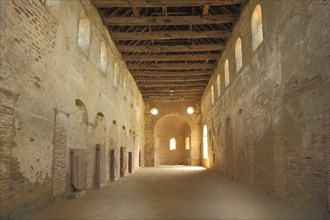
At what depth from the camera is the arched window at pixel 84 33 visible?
409 inches

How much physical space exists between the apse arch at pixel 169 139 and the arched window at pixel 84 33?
23277 millimetres

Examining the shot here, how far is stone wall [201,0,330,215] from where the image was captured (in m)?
6.02

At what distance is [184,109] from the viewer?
29062 mm

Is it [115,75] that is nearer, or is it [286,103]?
[286,103]

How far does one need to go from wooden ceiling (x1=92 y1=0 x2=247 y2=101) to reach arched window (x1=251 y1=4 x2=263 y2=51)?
875 mm

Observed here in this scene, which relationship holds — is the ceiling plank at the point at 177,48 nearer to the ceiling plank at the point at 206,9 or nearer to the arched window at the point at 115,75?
the arched window at the point at 115,75

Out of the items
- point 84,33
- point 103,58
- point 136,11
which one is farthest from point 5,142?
point 103,58

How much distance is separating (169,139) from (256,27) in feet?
81.3

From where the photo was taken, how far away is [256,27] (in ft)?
34.9

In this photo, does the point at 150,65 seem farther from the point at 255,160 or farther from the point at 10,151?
the point at 10,151

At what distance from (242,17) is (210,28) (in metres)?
2.82

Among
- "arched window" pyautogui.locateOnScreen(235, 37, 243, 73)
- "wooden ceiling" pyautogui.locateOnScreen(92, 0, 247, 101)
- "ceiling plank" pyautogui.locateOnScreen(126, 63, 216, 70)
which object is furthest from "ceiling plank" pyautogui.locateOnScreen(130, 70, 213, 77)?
"arched window" pyautogui.locateOnScreen(235, 37, 243, 73)

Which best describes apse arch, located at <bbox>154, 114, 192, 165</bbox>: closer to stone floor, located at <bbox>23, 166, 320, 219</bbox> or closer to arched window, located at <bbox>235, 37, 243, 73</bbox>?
arched window, located at <bbox>235, 37, 243, 73</bbox>

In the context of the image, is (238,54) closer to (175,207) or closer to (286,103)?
(286,103)
